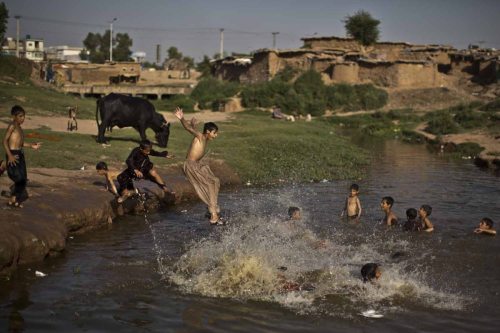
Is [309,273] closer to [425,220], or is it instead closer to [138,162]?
[425,220]

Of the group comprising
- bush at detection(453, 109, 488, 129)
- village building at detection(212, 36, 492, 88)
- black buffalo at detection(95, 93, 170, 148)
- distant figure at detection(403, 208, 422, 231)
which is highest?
village building at detection(212, 36, 492, 88)

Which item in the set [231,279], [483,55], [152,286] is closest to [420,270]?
[231,279]

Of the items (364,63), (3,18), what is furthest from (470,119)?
(3,18)

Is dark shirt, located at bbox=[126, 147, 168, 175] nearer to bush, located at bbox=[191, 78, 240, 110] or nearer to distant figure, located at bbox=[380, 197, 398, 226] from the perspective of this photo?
distant figure, located at bbox=[380, 197, 398, 226]

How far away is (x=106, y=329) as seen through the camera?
7.36 m

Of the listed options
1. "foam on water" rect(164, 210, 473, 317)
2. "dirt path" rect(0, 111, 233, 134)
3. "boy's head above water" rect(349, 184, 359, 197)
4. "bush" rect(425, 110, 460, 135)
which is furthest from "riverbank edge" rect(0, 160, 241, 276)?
"bush" rect(425, 110, 460, 135)

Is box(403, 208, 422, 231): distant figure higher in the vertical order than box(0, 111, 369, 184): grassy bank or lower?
lower

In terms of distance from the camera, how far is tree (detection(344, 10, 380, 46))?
185 feet

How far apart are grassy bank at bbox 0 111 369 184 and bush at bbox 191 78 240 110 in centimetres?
1839

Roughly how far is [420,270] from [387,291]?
152cm

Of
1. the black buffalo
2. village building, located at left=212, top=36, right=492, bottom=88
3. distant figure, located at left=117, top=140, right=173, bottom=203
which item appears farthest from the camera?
village building, located at left=212, top=36, right=492, bottom=88

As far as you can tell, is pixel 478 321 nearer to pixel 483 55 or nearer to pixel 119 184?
pixel 119 184

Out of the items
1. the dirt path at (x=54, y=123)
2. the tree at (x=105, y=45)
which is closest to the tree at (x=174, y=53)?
the tree at (x=105, y=45)

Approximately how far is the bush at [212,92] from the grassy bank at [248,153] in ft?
60.3
